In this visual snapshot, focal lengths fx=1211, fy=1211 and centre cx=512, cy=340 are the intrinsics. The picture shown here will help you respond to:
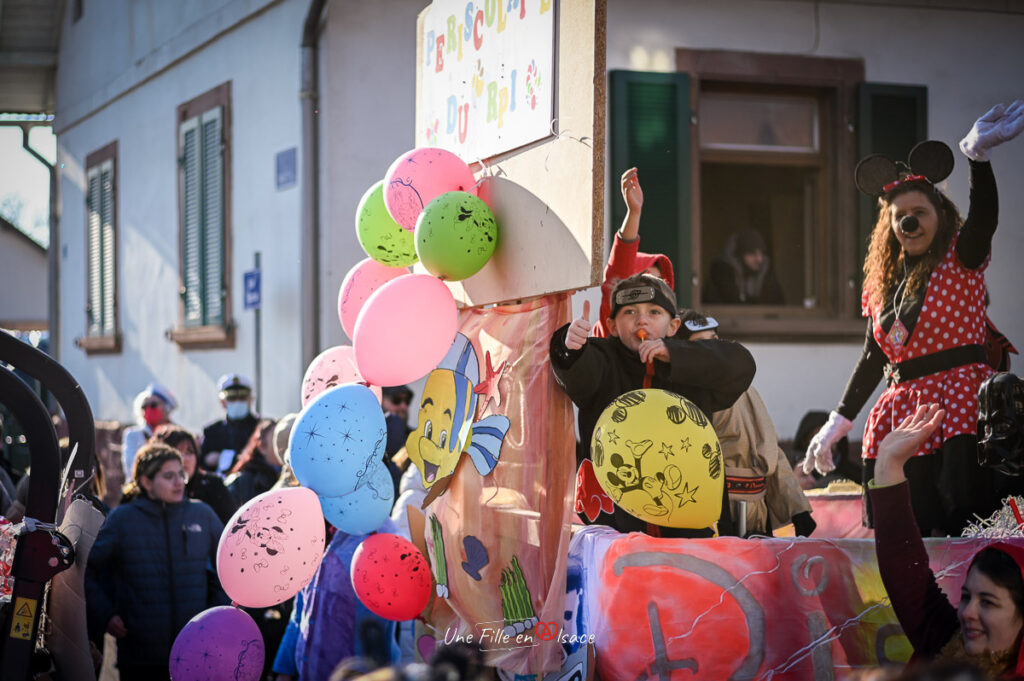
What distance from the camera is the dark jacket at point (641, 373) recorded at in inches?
123

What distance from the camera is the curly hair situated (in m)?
3.81

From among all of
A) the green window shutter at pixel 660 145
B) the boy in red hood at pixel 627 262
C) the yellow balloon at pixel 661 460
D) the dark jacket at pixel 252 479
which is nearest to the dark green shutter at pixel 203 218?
the green window shutter at pixel 660 145

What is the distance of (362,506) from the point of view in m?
3.86

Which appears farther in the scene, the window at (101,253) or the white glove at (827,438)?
the window at (101,253)

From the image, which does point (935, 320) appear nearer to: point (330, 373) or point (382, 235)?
point (382, 235)

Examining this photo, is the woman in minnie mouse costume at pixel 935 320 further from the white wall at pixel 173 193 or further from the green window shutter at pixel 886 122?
the white wall at pixel 173 193

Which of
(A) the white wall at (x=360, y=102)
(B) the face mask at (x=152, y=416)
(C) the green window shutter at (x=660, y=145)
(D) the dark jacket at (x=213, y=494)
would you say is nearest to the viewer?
(D) the dark jacket at (x=213, y=494)

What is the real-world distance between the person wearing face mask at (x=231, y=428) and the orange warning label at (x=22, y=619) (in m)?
4.39

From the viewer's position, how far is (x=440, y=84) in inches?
165

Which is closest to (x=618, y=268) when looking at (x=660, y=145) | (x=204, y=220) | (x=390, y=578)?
(x=390, y=578)

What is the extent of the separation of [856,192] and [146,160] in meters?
6.97

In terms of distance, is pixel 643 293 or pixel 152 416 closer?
pixel 643 293

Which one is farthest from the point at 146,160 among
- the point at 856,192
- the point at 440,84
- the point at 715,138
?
the point at 440,84

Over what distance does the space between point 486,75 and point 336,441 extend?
3.99ft
